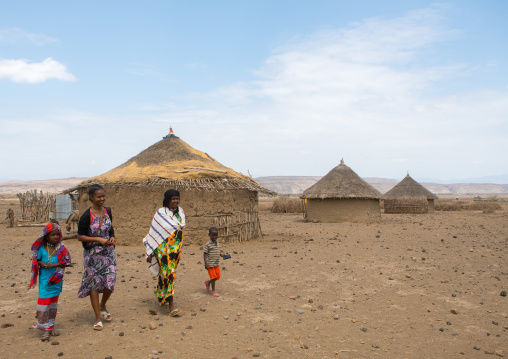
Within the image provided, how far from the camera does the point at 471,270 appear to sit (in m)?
7.48

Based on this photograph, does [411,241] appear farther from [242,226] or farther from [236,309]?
[236,309]

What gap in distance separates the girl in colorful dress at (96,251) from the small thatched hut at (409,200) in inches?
975

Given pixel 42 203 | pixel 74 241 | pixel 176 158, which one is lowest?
pixel 74 241

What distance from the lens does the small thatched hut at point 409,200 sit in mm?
25922

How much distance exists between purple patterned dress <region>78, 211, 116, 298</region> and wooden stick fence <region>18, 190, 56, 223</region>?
16.6m

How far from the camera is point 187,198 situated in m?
10.9

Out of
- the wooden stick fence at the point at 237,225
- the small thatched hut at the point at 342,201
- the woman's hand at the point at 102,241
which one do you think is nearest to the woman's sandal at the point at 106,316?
the woman's hand at the point at 102,241

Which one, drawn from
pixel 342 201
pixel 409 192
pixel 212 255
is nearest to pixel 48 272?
pixel 212 255

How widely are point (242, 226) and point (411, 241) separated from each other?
206 inches

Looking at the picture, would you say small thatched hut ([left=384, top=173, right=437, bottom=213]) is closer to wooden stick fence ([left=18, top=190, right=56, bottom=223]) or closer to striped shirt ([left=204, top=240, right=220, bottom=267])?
wooden stick fence ([left=18, top=190, right=56, bottom=223])

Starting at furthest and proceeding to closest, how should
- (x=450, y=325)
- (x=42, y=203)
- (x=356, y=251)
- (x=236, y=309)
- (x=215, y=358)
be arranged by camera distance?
(x=42, y=203) < (x=356, y=251) < (x=236, y=309) < (x=450, y=325) < (x=215, y=358)

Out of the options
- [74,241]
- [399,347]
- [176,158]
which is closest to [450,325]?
[399,347]

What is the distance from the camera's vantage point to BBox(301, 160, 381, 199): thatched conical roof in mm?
18362

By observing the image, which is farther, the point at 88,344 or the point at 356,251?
the point at 356,251
